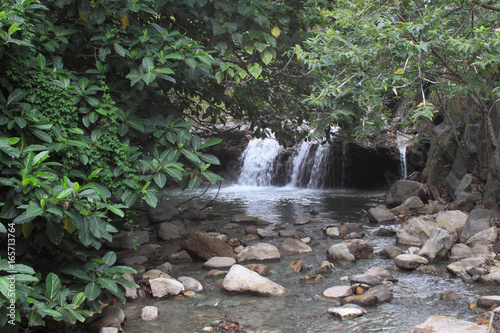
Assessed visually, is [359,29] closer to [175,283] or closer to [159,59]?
[159,59]

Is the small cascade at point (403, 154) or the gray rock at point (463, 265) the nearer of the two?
the gray rock at point (463, 265)

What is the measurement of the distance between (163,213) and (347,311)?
5277mm

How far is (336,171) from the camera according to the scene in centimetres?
1477

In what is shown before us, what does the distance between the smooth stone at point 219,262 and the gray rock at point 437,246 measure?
235cm

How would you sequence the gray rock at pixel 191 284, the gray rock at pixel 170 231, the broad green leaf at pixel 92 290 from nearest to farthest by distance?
the broad green leaf at pixel 92 290, the gray rock at pixel 191 284, the gray rock at pixel 170 231

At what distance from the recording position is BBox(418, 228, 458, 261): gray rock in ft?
16.5

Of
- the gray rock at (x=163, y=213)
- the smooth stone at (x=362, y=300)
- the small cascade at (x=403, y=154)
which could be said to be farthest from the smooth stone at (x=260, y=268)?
the small cascade at (x=403, y=154)

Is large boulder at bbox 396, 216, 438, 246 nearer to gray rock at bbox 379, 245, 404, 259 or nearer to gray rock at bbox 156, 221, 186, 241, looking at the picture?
gray rock at bbox 379, 245, 404, 259

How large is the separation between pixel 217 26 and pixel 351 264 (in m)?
3.18

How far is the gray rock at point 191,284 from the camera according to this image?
4195mm

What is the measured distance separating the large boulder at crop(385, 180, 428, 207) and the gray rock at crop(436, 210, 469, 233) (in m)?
3.01

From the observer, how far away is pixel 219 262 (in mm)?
5062

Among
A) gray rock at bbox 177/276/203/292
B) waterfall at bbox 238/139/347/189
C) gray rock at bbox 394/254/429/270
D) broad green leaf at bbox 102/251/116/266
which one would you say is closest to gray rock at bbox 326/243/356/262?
gray rock at bbox 394/254/429/270

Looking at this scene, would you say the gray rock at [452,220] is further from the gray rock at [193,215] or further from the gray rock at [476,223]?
the gray rock at [193,215]
